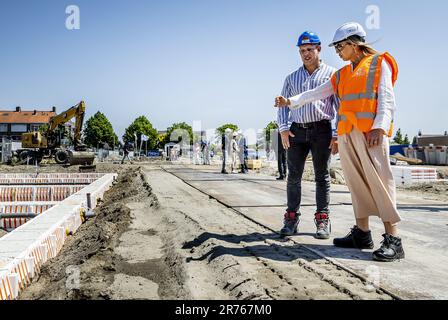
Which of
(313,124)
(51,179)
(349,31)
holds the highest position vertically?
(349,31)

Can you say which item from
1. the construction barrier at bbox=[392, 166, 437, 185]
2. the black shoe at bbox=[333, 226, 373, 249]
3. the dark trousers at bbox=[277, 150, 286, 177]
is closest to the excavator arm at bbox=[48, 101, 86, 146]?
the dark trousers at bbox=[277, 150, 286, 177]

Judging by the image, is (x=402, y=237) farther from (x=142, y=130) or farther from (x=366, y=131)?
(x=142, y=130)

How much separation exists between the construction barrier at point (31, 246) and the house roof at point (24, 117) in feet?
379

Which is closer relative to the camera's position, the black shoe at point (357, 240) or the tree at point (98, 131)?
the black shoe at point (357, 240)

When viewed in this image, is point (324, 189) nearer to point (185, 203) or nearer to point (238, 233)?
point (238, 233)

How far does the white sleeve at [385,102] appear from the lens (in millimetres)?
3258

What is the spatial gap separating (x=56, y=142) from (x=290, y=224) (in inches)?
1133

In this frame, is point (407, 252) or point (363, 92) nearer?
point (363, 92)

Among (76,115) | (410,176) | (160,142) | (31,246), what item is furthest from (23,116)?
(31,246)

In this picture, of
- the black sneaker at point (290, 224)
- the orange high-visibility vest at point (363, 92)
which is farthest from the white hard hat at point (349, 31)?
the black sneaker at point (290, 224)

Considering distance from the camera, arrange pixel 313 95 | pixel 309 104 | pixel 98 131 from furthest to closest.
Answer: pixel 98 131
pixel 309 104
pixel 313 95

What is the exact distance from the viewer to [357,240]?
3.75m

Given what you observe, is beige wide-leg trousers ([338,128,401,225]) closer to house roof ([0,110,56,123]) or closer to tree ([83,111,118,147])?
tree ([83,111,118,147])

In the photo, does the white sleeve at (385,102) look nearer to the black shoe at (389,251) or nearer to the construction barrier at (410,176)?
the black shoe at (389,251)
